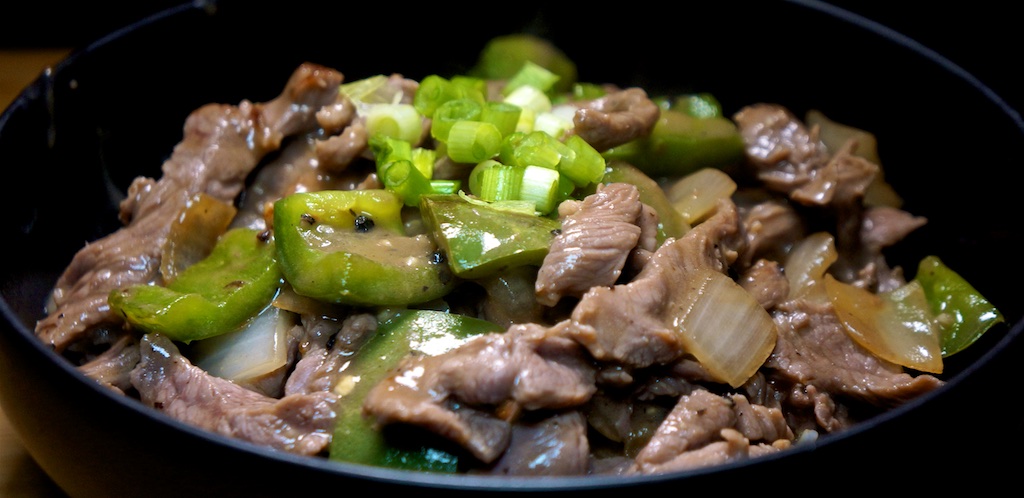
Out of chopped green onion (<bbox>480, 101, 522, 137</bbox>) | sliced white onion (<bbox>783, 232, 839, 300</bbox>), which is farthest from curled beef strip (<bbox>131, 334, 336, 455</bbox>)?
sliced white onion (<bbox>783, 232, 839, 300</bbox>)

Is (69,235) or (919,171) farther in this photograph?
(919,171)

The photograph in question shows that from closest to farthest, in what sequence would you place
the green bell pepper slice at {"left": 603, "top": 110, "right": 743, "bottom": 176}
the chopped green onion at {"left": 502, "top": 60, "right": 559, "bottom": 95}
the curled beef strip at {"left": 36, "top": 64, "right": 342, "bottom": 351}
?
the curled beef strip at {"left": 36, "top": 64, "right": 342, "bottom": 351}
the green bell pepper slice at {"left": 603, "top": 110, "right": 743, "bottom": 176}
the chopped green onion at {"left": 502, "top": 60, "right": 559, "bottom": 95}

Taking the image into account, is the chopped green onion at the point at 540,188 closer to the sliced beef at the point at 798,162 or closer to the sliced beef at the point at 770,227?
the sliced beef at the point at 770,227

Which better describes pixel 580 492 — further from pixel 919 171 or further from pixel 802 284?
pixel 919 171

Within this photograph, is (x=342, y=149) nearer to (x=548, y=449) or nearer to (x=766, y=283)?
(x=548, y=449)

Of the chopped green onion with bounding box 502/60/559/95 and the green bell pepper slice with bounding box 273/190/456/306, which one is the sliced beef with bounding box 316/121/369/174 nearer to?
the green bell pepper slice with bounding box 273/190/456/306

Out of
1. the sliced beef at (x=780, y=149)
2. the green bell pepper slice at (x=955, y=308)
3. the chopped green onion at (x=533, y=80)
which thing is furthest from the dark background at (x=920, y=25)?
the green bell pepper slice at (x=955, y=308)

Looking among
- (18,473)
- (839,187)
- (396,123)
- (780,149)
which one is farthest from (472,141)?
(18,473)

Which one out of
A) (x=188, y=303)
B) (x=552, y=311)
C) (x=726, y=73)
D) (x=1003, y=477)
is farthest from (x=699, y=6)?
(x=188, y=303)
